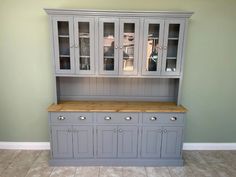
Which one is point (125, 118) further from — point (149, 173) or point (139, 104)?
point (149, 173)

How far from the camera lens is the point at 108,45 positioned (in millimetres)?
2373

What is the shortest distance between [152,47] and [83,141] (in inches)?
63.2

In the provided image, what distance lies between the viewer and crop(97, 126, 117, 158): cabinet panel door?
7.90 feet

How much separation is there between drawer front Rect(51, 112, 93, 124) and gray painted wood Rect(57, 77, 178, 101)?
45 centimetres

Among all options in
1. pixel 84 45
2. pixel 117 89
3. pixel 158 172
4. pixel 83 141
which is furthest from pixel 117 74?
pixel 158 172

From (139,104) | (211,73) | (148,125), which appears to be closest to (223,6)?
(211,73)

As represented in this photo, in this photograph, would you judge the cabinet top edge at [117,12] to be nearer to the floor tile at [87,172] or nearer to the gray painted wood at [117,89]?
the gray painted wood at [117,89]

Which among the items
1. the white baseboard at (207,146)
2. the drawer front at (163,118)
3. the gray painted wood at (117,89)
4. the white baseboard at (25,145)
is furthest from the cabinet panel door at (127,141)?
the white baseboard at (25,145)

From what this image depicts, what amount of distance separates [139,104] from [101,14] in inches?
53.6

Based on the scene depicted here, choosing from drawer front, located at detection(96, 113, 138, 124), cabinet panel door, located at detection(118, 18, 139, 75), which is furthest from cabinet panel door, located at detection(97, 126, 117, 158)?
cabinet panel door, located at detection(118, 18, 139, 75)

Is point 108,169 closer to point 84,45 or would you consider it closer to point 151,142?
point 151,142

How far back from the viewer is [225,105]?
→ 2.86 metres

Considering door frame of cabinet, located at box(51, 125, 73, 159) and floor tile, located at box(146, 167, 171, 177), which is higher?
door frame of cabinet, located at box(51, 125, 73, 159)

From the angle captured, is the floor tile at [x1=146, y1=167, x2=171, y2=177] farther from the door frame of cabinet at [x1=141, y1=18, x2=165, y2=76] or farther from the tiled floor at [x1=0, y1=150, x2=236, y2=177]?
the door frame of cabinet at [x1=141, y1=18, x2=165, y2=76]
